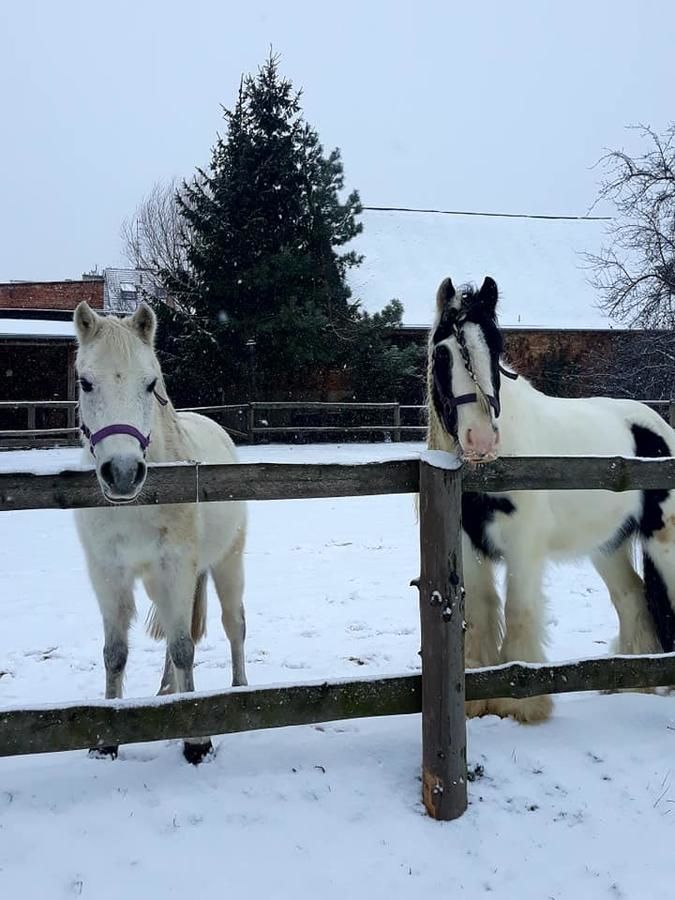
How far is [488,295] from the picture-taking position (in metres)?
3.63

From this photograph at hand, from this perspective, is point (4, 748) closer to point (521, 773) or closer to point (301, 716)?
point (301, 716)

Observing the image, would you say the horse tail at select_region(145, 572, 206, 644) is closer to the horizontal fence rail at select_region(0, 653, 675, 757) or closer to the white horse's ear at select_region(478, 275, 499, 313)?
the horizontal fence rail at select_region(0, 653, 675, 757)

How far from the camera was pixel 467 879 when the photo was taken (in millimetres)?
2545

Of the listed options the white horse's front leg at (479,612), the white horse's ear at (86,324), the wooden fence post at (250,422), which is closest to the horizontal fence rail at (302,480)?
the white horse's ear at (86,324)

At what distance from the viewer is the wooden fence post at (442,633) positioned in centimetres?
288

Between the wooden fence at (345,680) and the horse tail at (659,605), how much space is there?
5.21 ft

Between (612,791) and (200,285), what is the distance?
1929 centimetres

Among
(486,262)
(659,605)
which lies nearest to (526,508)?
(659,605)

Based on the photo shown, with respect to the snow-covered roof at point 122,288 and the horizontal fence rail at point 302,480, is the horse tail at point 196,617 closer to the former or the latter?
the horizontal fence rail at point 302,480

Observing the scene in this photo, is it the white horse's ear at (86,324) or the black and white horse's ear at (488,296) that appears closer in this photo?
the white horse's ear at (86,324)

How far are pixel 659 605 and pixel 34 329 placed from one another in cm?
2048

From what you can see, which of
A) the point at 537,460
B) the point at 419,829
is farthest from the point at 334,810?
the point at 537,460

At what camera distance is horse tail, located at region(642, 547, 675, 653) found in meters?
4.28

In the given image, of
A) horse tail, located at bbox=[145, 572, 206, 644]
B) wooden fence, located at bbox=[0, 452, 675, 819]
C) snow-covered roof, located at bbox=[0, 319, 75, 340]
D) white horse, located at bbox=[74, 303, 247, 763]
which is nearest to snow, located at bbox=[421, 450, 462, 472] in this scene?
wooden fence, located at bbox=[0, 452, 675, 819]
